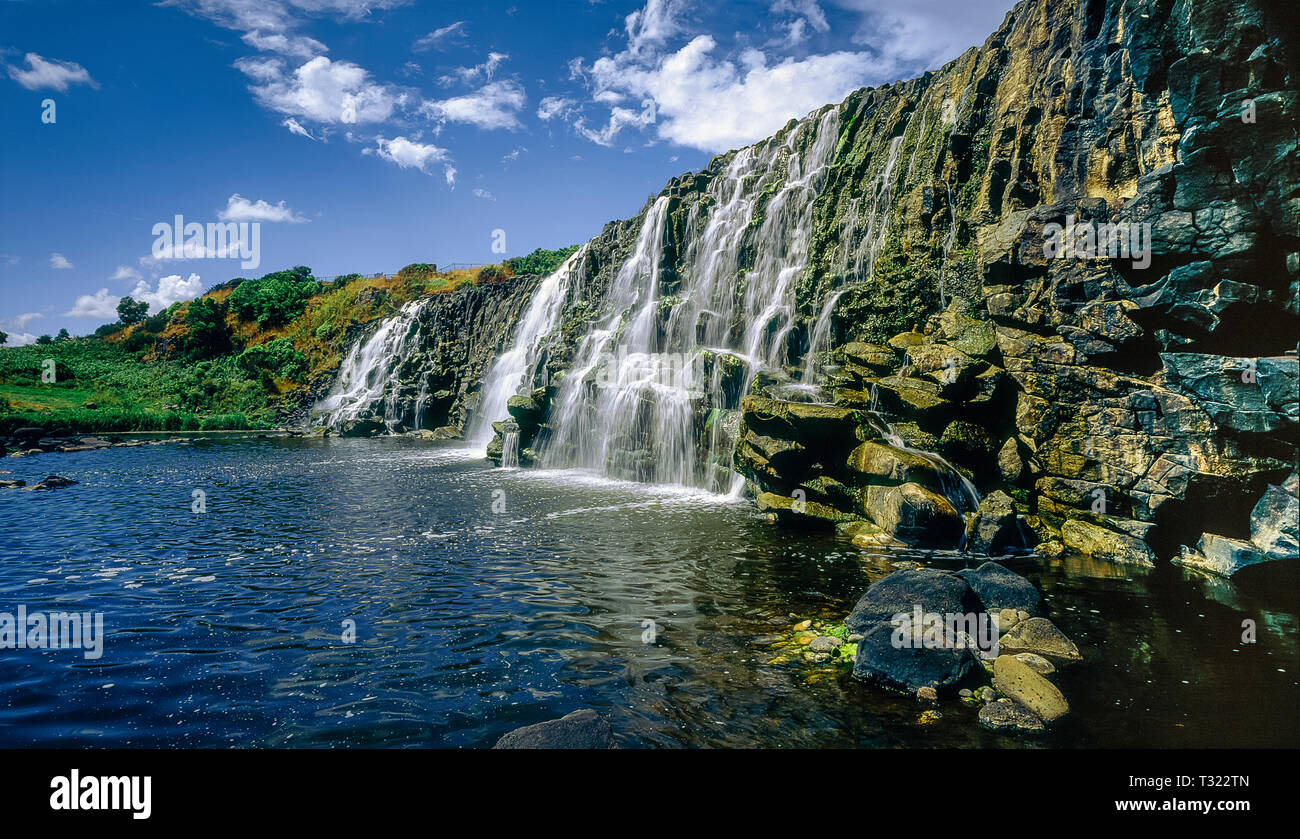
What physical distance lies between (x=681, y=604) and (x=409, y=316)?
75223 millimetres

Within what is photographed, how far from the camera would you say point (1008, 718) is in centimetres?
788

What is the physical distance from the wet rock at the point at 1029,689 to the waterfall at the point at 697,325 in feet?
58.4

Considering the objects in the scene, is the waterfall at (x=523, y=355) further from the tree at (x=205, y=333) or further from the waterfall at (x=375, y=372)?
the tree at (x=205, y=333)

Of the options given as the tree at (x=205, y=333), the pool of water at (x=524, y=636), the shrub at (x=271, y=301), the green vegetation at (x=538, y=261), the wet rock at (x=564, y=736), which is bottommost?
the pool of water at (x=524, y=636)

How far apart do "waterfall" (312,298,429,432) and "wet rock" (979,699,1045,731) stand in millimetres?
70110

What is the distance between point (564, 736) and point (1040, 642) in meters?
8.96

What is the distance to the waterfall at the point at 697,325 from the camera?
99.8ft

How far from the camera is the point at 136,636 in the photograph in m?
11.2

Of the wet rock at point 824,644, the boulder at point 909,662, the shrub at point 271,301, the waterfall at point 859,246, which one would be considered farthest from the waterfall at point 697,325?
the shrub at point 271,301

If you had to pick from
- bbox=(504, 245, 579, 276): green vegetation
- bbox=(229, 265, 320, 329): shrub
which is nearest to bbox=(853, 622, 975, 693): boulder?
bbox=(504, 245, 579, 276): green vegetation

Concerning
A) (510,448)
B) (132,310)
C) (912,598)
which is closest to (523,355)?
(510,448)

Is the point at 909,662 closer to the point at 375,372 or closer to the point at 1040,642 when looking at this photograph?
the point at 1040,642
